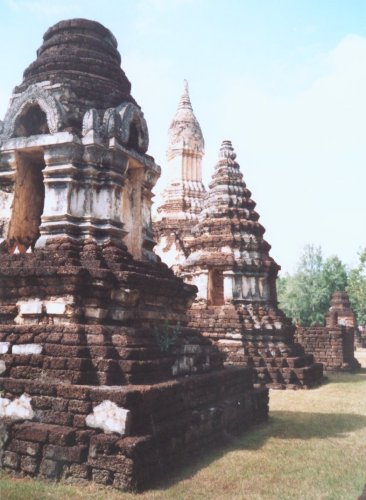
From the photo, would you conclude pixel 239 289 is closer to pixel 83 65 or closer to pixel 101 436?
pixel 83 65

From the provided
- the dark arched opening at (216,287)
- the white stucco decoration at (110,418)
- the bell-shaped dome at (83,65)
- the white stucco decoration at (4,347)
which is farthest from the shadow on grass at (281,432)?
the dark arched opening at (216,287)

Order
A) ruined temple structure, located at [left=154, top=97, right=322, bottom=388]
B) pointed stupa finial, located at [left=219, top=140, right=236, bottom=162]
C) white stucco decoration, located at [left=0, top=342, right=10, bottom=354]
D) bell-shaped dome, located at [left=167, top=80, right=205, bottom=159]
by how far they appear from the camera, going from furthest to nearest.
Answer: bell-shaped dome, located at [left=167, top=80, right=205, bottom=159]
pointed stupa finial, located at [left=219, top=140, right=236, bottom=162]
ruined temple structure, located at [left=154, top=97, right=322, bottom=388]
white stucco decoration, located at [left=0, top=342, right=10, bottom=354]

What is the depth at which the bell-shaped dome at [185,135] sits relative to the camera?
75.4 ft

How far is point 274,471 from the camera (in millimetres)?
5086

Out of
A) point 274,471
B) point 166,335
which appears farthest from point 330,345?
point 274,471

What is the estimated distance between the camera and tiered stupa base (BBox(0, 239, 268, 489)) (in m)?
4.51

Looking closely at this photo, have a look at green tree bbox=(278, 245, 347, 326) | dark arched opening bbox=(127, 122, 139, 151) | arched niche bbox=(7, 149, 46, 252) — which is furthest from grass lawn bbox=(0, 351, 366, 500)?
green tree bbox=(278, 245, 347, 326)

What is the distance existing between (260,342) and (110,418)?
30.3 ft

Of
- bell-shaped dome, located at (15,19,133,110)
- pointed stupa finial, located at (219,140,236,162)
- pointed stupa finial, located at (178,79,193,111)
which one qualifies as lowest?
bell-shaped dome, located at (15,19,133,110)

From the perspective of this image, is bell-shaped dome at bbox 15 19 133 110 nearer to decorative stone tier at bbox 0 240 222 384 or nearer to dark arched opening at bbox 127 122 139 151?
dark arched opening at bbox 127 122 139 151

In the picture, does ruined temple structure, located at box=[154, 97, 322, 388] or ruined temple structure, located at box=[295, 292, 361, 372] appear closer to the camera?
ruined temple structure, located at box=[154, 97, 322, 388]

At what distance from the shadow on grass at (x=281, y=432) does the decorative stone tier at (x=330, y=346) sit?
1100 cm

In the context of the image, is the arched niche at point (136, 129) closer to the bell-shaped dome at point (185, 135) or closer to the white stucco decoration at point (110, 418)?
the white stucco decoration at point (110, 418)

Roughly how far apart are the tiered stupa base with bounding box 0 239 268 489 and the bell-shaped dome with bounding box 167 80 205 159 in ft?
56.0
